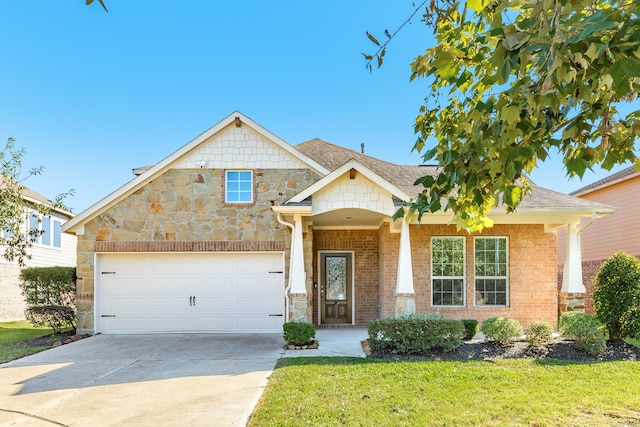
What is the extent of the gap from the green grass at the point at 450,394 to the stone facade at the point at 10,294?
48.1 ft

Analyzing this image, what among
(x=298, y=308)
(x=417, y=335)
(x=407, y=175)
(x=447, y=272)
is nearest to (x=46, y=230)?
(x=298, y=308)

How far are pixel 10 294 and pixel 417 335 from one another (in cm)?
1644

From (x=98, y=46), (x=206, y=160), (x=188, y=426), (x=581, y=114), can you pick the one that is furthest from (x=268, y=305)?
(x=581, y=114)

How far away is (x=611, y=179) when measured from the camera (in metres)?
18.5

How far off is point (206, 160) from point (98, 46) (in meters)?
4.33

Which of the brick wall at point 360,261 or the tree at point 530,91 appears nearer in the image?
the tree at point 530,91

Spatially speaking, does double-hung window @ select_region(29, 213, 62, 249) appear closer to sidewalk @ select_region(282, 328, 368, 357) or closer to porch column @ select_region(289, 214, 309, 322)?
sidewalk @ select_region(282, 328, 368, 357)

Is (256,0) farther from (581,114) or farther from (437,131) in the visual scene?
(581,114)

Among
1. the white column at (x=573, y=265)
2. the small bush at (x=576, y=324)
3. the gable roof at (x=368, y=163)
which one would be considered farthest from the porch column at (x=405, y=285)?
the white column at (x=573, y=265)

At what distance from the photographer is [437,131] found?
4.63 meters

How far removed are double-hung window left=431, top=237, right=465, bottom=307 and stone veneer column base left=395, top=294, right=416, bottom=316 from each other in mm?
2053

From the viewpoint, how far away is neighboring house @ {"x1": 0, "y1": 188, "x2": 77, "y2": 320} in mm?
17344

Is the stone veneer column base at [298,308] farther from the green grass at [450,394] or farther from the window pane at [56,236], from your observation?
the window pane at [56,236]

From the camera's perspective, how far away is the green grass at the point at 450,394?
5.26m
